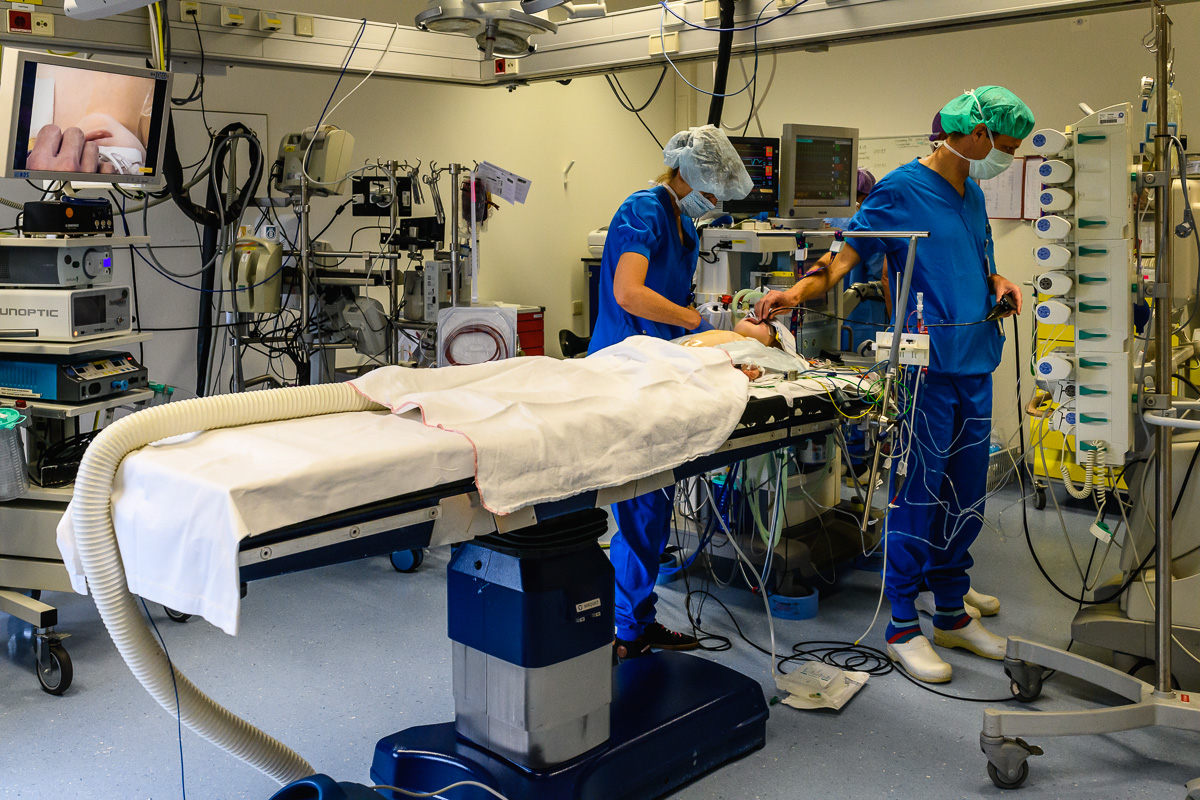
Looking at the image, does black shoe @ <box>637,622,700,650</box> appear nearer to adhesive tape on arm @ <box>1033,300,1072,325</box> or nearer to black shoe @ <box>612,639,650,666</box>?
black shoe @ <box>612,639,650,666</box>

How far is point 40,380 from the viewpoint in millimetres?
2953

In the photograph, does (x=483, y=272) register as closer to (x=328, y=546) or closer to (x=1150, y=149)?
(x=1150, y=149)

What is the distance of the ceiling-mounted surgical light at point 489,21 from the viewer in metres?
2.85

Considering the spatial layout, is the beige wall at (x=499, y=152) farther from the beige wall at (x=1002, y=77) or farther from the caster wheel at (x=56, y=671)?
the caster wheel at (x=56, y=671)

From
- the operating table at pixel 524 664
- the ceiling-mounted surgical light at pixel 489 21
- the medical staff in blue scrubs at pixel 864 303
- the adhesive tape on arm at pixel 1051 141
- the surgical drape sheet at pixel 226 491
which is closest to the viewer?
the surgical drape sheet at pixel 226 491

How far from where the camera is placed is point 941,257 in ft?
8.71

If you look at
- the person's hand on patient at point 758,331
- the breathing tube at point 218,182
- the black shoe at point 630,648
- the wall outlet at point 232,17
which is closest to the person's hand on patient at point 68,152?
the breathing tube at point 218,182

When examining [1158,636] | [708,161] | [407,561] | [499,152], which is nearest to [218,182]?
[407,561]

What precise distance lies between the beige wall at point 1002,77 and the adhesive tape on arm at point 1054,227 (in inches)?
109

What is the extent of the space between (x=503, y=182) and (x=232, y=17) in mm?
1149

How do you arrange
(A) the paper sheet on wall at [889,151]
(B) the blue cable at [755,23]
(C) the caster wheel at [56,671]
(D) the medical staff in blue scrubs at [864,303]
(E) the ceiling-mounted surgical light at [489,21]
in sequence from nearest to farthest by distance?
1. (C) the caster wheel at [56,671]
2. (E) the ceiling-mounted surgical light at [489,21]
3. (B) the blue cable at [755,23]
4. (D) the medical staff in blue scrubs at [864,303]
5. (A) the paper sheet on wall at [889,151]

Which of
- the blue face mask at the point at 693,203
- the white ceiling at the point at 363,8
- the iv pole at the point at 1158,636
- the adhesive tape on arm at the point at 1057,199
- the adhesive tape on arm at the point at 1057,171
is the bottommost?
the iv pole at the point at 1158,636

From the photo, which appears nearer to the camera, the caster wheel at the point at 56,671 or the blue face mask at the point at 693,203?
the caster wheel at the point at 56,671

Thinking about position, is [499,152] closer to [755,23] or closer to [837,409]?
[755,23]
